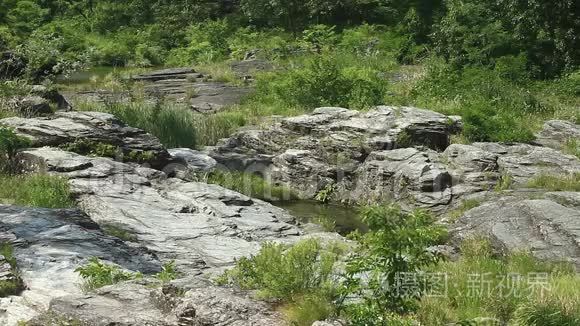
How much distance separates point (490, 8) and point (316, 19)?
1476cm

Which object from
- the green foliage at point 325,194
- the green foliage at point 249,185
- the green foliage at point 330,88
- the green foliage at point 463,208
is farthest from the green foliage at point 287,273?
the green foliage at point 330,88

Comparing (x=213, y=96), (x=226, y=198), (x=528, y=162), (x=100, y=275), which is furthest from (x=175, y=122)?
(x=100, y=275)

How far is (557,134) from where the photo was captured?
18.0 metres

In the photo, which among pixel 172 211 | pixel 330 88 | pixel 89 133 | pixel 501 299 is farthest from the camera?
pixel 330 88

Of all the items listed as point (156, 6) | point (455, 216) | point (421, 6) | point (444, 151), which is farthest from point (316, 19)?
point (455, 216)

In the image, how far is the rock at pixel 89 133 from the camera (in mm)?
14227

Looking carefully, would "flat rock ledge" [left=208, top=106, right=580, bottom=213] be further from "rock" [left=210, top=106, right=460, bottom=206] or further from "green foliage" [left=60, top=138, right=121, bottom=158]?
"green foliage" [left=60, top=138, right=121, bottom=158]

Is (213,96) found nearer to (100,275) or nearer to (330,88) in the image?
(330,88)

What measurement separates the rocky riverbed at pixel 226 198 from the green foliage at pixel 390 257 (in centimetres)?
Answer: 82

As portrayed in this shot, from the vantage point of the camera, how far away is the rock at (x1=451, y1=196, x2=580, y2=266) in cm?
1029

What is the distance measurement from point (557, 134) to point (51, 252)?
1382 centimetres

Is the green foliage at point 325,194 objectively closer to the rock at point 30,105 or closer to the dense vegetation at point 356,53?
the dense vegetation at point 356,53

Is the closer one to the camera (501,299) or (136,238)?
(501,299)

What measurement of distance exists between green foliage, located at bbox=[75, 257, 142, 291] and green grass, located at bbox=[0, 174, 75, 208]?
11.9ft
